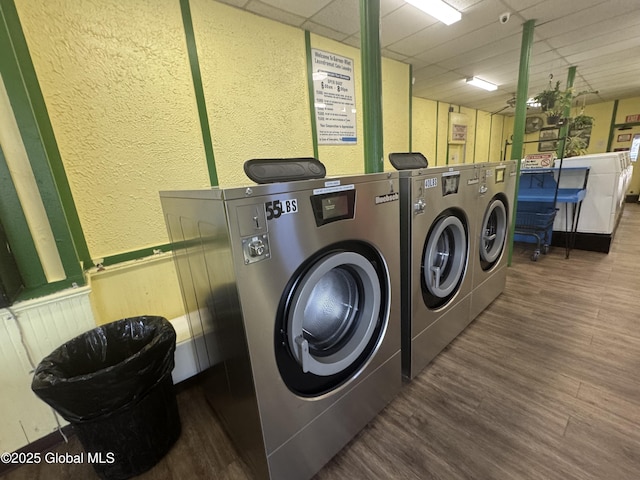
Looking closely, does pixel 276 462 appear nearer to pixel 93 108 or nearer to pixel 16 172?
pixel 16 172

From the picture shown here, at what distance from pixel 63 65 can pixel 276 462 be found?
2.12m

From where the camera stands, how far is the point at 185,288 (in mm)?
1467

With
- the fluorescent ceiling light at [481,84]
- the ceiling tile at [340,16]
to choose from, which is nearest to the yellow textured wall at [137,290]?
the ceiling tile at [340,16]

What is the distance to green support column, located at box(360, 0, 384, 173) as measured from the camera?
1.57 metres

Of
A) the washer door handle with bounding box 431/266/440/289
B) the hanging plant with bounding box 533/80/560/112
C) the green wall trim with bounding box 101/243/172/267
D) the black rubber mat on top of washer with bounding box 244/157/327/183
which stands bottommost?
the washer door handle with bounding box 431/266/440/289

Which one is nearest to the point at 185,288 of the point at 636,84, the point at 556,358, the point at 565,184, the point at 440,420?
the point at 440,420

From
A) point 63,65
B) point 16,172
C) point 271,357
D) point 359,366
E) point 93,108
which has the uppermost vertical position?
point 63,65

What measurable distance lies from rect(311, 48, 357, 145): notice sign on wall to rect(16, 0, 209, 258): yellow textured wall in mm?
1183

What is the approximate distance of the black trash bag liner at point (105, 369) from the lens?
0.99 meters

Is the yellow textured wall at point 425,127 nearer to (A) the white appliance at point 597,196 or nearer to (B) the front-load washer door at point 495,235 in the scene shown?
(A) the white appliance at point 597,196

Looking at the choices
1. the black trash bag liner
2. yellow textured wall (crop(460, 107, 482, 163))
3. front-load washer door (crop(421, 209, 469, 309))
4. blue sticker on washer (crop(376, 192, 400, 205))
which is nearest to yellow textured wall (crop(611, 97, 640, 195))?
yellow textured wall (crop(460, 107, 482, 163))

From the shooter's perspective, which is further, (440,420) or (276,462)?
(440,420)

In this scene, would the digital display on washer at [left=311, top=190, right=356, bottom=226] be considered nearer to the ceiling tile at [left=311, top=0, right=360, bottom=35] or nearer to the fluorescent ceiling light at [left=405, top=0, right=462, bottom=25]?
the ceiling tile at [left=311, top=0, right=360, bottom=35]

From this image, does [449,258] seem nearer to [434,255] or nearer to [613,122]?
[434,255]
